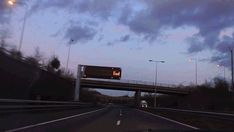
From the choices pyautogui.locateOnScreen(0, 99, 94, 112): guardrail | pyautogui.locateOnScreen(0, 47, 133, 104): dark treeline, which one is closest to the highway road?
pyautogui.locateOnScreen(0, 99, 94, 112): guardrail

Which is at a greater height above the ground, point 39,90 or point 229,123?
point 39,90

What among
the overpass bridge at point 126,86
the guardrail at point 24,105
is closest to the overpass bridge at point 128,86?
the overpass bridge at point 126,86

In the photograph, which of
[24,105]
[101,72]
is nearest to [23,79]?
[24,105]

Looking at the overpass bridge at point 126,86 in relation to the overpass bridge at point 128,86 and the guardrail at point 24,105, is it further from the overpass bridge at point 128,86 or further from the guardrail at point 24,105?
the guardrail at point 24,105

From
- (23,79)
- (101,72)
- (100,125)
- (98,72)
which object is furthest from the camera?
(101,72)

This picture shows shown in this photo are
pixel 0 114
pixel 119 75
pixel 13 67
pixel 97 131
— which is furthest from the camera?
pixel 119 75

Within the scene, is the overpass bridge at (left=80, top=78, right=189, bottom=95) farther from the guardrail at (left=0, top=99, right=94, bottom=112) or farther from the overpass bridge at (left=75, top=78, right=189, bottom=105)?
the guardrail at (left=0, top=99, right=94, bottom=112)

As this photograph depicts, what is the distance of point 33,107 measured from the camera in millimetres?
27375

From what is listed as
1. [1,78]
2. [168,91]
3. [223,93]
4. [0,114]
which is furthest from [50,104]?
[168,91]

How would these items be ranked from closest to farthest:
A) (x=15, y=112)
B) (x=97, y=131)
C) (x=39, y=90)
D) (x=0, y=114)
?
1. (x=97, y=131)
2. (x=0, y=114)
3. (x=15, y=112)
4. (x=39, y=90)

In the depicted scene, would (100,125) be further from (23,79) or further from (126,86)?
(126,86)

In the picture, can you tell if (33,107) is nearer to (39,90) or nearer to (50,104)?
(50,104)

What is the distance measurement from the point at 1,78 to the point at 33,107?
9.71 m

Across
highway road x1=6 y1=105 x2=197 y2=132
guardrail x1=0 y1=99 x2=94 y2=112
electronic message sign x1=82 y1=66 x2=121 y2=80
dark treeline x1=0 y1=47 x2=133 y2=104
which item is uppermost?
electronic message sign x1=82 y1=66 x2=121 y2=80
